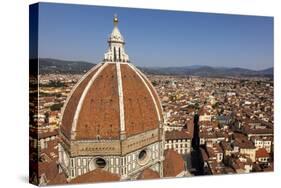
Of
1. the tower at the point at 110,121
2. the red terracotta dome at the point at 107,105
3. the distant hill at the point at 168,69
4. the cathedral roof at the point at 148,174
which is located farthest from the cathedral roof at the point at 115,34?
the cathedral roof at the point at 148,174

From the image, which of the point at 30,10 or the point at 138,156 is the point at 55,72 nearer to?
the point at 30,10

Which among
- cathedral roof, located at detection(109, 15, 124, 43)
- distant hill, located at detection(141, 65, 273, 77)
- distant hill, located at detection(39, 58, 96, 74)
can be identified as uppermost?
cathedral roof, located at detection(109, 15, 124, 43)

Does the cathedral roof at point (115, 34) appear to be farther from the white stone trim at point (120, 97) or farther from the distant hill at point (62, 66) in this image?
the distant hill at point (62, 66)

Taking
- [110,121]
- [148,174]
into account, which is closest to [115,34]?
[110,121]

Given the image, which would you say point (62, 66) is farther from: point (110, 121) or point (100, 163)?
point (100, 163)

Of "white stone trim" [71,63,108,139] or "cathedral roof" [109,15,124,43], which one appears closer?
"white stone trim" [71,63,108,139]

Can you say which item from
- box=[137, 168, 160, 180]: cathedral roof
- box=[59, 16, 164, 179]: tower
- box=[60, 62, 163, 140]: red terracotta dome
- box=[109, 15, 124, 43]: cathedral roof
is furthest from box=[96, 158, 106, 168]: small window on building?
box=[109, 15, 124, 43]: cathedral roof

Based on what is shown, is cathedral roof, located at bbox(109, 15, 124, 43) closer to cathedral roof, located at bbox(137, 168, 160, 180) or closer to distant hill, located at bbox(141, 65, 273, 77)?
distant hill, located at bbox(141, 65, 273, 77)

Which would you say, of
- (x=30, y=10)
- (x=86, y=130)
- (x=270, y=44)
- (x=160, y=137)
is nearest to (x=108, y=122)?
(x=86, y=130)
